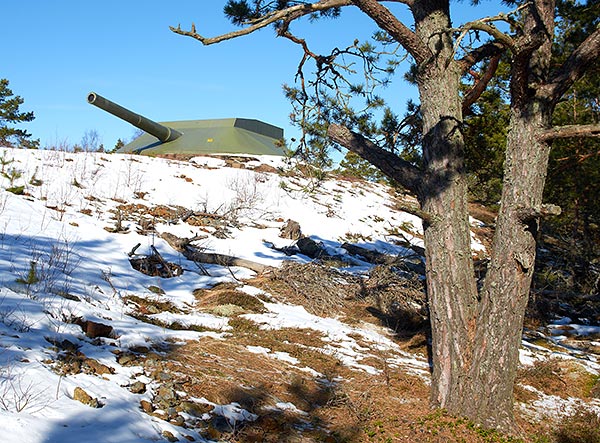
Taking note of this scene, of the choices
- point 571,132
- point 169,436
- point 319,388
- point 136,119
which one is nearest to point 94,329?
point 169,436

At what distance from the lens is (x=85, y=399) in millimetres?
2902

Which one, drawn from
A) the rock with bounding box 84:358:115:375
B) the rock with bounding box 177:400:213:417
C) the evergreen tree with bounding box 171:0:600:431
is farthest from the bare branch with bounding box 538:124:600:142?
the rock with bounding box 84:358:115:375

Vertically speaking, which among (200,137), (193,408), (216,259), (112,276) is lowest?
(193,408)

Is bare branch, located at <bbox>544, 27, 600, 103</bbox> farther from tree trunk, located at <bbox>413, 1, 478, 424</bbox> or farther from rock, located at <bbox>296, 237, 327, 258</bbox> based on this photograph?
rock, located at <bbox>296, 237, 327, 258</bbox>

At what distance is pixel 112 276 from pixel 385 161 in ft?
11.7

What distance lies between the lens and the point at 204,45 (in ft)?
13.9

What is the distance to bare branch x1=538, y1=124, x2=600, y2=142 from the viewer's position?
376cm

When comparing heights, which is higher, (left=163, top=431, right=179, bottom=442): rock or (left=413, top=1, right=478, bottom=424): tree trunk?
(left=413, top=1, right=478, bottom=424): tree trunk

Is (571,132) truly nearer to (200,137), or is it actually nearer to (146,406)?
(146,406)

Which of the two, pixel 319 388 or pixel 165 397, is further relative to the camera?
pixel 319 388

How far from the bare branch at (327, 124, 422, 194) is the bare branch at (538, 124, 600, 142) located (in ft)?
3.43

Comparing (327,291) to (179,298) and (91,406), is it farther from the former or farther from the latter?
(91,406)

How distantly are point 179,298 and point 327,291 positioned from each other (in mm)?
2283

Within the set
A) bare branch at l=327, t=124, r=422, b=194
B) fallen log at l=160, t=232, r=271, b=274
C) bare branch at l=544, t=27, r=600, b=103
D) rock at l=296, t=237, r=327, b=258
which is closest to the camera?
bare branch at l=544, t=27, r=600, b=103
